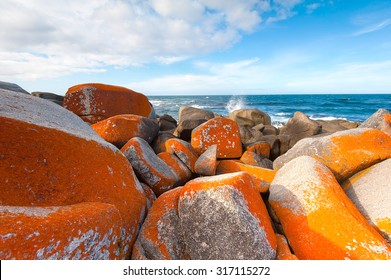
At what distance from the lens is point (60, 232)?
1.68m

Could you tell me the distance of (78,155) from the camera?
95.6 inches

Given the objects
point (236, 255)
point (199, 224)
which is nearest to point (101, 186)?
point (199, 224)

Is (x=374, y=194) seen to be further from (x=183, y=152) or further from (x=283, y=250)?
(x=183, y=152)

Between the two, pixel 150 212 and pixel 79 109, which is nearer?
pixel 150 212

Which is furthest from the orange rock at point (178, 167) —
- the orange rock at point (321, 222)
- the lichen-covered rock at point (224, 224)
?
the orange rock at point (321, 222)

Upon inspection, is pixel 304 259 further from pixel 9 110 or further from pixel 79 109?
pixel 79 109

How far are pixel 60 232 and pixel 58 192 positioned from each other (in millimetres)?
614

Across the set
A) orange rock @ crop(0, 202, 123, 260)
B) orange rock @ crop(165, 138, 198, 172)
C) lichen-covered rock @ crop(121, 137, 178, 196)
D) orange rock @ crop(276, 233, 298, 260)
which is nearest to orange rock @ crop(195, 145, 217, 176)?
orange rock @ crop(165, 138, 198, 172)

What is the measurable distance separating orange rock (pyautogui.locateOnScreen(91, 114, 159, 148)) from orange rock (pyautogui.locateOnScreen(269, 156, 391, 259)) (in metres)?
2.98

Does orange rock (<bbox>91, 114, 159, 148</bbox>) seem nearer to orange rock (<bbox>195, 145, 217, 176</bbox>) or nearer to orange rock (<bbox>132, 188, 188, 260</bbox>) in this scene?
orange rock (<bbox>195, 145, 217, 176</bbox>)

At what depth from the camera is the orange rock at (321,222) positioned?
2340 mm

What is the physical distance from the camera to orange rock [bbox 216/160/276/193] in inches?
138

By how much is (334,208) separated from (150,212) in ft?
7.25

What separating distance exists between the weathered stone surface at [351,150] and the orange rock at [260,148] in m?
1.50
